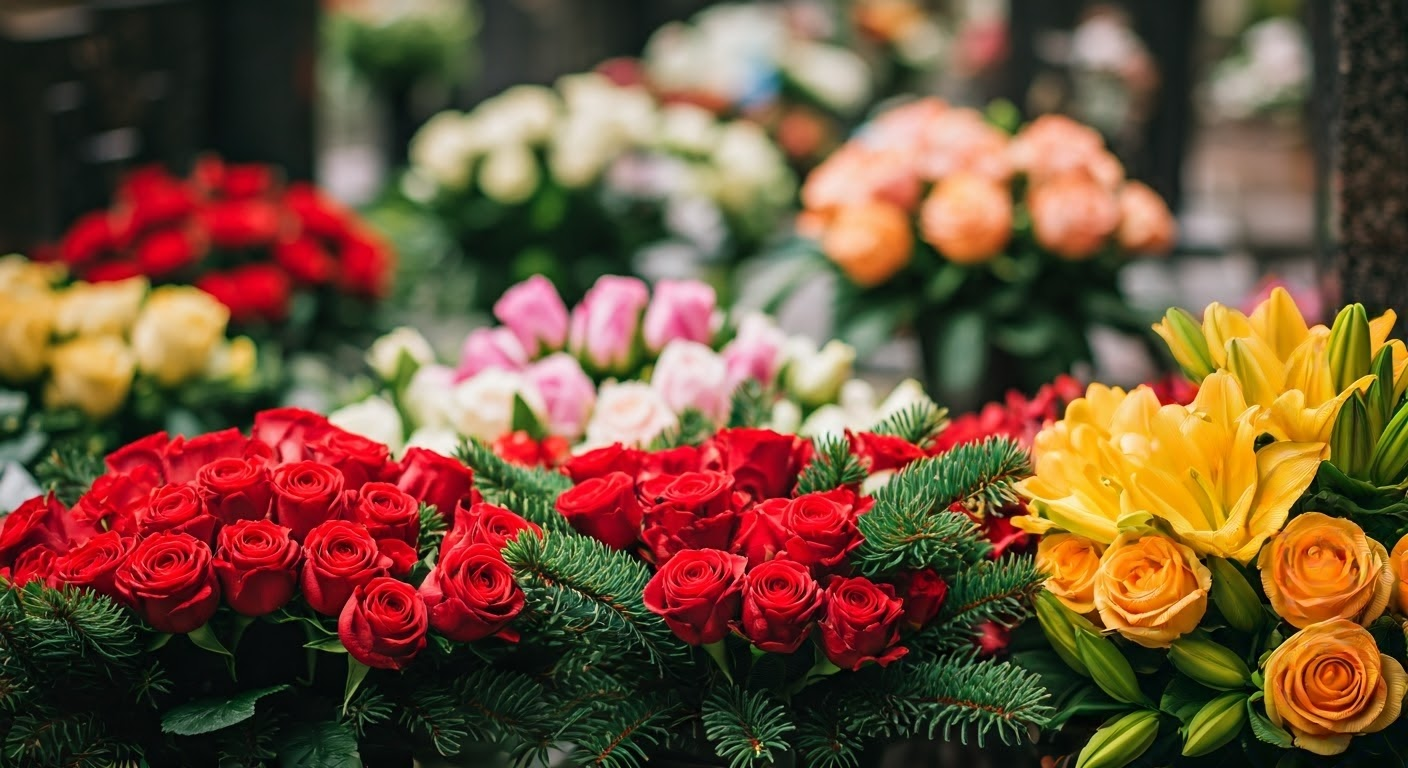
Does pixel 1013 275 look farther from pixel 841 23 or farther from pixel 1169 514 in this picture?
pixel 841 23

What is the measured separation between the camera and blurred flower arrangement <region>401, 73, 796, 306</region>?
106 inches

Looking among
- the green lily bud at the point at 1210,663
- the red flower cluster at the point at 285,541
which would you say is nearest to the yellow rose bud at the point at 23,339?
the red flower cluster at the point at 285,541

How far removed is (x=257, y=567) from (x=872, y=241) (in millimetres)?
1190

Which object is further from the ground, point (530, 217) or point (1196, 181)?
point (530, 217)

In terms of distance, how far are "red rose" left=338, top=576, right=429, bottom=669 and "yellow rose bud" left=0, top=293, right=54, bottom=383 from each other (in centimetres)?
96

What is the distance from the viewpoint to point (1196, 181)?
4.45 meters

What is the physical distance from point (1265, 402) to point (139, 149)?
2.19 meters

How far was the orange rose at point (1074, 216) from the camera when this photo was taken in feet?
6.43

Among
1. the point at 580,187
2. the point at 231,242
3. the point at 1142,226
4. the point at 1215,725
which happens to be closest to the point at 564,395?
the point at 1215,725

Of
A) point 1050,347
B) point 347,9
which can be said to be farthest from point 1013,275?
point 347,9

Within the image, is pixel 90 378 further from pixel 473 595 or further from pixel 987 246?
pixel 987 246

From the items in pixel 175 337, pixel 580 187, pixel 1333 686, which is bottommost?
pixel 580 187

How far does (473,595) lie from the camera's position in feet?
3.22

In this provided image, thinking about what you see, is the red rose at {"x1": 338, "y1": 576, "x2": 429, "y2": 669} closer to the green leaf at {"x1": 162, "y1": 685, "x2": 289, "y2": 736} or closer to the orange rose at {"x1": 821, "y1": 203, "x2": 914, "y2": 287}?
Result: the green leaf at {"x1": 162, "y1": 685, "x2": 289, "y2": 736}
